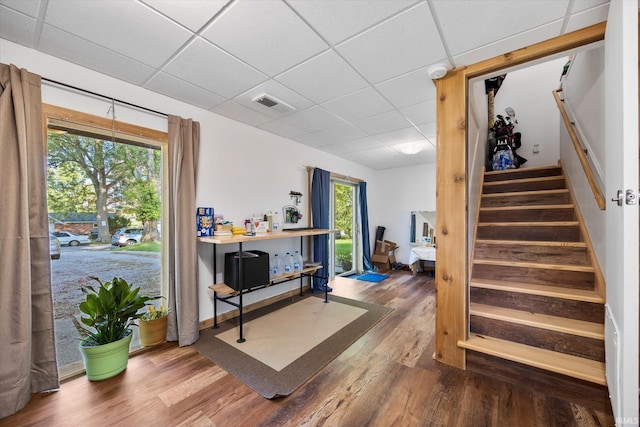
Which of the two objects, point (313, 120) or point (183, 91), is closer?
point (183, 91)

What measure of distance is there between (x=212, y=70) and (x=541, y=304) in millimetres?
3274

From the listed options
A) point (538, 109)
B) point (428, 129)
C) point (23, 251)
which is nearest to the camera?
point (23, 251)

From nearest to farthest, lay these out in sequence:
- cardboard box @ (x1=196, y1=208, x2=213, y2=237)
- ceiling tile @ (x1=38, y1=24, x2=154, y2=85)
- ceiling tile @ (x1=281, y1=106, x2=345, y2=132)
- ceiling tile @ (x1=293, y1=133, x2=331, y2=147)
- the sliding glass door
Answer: ceiling tile @ (x1=38, y1=24, x2=154, y2=85)
cardboard box @ (x1=196, y1=208, x2=213, y2=237)
ceiling tile @ (x1=281, y1=106, x2=345, y2=132)
ceiling tile @ (x1=293, y1=133, x2=331, y2=147)
the sliding glass door

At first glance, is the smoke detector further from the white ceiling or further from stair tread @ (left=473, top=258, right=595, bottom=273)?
stair tread @ (left=473, top=258, right=595, bottom=273)

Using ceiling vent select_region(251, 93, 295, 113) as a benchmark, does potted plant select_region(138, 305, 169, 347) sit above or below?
below

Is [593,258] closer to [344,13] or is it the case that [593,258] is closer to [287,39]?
[344,13]

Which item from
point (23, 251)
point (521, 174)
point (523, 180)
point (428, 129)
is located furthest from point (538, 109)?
point (23, 251)

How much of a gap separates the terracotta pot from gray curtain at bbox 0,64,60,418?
608 millimetres

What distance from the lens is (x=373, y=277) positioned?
5.00 meters

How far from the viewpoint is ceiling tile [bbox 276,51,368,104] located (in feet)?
6.29

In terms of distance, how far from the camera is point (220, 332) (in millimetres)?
2648

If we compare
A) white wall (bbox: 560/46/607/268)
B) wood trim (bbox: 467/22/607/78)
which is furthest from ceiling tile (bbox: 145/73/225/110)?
white wall (bbox: 560/46/607/268)

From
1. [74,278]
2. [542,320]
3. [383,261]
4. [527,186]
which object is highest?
[527,186]

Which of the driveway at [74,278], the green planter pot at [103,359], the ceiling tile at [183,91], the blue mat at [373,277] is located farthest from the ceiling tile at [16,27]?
the blue mat at [373,277]
